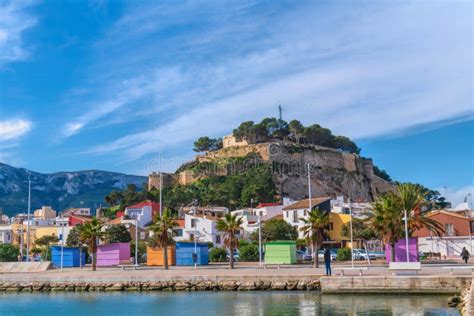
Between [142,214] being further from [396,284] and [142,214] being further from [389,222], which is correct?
[396,284]

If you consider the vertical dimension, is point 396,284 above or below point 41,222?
below

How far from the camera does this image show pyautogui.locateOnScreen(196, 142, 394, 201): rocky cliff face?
132m

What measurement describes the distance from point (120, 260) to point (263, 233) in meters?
22.7

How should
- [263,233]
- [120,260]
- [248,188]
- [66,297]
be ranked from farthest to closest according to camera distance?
[248,188] → [263,233] → [120,260] → [66,297]

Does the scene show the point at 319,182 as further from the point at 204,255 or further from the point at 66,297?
the point at 66,297

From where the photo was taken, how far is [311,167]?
136125 millimetres

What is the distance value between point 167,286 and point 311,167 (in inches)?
4057

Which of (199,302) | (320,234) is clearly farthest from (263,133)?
(199,302)

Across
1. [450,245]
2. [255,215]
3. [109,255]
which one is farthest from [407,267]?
[255,215]

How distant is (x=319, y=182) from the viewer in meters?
137

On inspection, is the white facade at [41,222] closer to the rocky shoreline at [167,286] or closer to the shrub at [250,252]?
the shrub at [250,252]

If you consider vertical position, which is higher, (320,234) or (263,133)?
(263,133)

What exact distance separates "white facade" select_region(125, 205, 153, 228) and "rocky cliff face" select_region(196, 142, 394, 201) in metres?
39.8

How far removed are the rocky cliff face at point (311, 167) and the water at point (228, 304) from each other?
302ft
